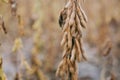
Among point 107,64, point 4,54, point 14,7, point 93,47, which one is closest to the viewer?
point 14,7

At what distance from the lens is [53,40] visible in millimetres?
4020

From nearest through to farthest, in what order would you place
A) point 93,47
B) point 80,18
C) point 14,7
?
point 80,18 → point 14,7 → point 93,47

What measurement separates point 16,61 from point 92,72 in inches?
28.2

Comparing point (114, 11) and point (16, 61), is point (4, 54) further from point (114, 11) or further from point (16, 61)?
point (114, 11)

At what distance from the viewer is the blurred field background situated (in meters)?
3.71

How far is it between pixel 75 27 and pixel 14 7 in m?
0.43

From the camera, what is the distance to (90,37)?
449cm

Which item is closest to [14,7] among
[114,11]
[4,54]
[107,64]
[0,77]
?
[0,77]

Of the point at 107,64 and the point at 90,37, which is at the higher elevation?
the point at 90,37

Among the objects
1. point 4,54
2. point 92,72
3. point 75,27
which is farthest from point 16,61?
point 75,27

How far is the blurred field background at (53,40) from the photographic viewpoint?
3709mm

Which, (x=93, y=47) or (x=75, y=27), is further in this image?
(x=93, y=47)

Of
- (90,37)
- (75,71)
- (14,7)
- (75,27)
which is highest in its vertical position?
(90,37)

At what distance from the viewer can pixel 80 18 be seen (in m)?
2.03
